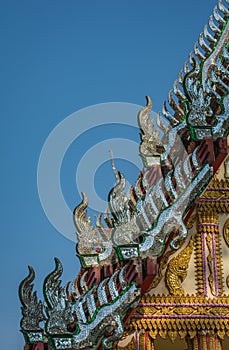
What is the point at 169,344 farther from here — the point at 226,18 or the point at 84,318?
the point at 226,18

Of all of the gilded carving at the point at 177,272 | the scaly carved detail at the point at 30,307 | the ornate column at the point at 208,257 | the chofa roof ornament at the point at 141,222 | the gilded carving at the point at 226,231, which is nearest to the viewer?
the chofa roof ornament at the point at 141,222

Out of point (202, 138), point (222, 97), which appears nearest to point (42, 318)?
point (202, 138)

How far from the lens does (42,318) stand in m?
11.1

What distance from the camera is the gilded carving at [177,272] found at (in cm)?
1153

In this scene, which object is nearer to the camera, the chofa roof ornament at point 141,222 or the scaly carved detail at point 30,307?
the chofa roof ornament at point 141,222

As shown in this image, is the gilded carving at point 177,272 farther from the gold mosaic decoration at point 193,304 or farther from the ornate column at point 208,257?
the ornate column at point 208,257

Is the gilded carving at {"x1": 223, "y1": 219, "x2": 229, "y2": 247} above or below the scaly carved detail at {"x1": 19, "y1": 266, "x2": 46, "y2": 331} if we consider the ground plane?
above

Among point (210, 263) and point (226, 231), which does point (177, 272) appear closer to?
point (210, 263)

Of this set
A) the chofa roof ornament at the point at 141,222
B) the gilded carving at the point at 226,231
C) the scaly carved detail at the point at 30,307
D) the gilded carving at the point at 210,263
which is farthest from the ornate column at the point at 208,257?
the scaly carved detail at the point at 30,307

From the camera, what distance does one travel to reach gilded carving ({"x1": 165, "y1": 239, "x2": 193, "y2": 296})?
11531 millimetres

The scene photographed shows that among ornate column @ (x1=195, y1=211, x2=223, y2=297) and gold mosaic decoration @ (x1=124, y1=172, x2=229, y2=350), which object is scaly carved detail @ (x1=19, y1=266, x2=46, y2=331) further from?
ornate column @ (x1=195, y1=211, x2=223, y2=297)

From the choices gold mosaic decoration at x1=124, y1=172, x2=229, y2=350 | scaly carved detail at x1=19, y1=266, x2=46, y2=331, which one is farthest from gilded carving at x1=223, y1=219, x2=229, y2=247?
scaly carved detail at x1=19, y1=266, x2=46, y2=331

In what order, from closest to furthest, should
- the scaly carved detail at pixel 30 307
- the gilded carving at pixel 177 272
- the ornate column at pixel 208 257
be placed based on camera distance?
the scaly carved detail at pixel 30 307
the gilded carving at pixel 177 272
the ornate column at pixel 208 257

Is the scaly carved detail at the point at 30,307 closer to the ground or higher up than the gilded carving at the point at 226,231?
closer to the ground
